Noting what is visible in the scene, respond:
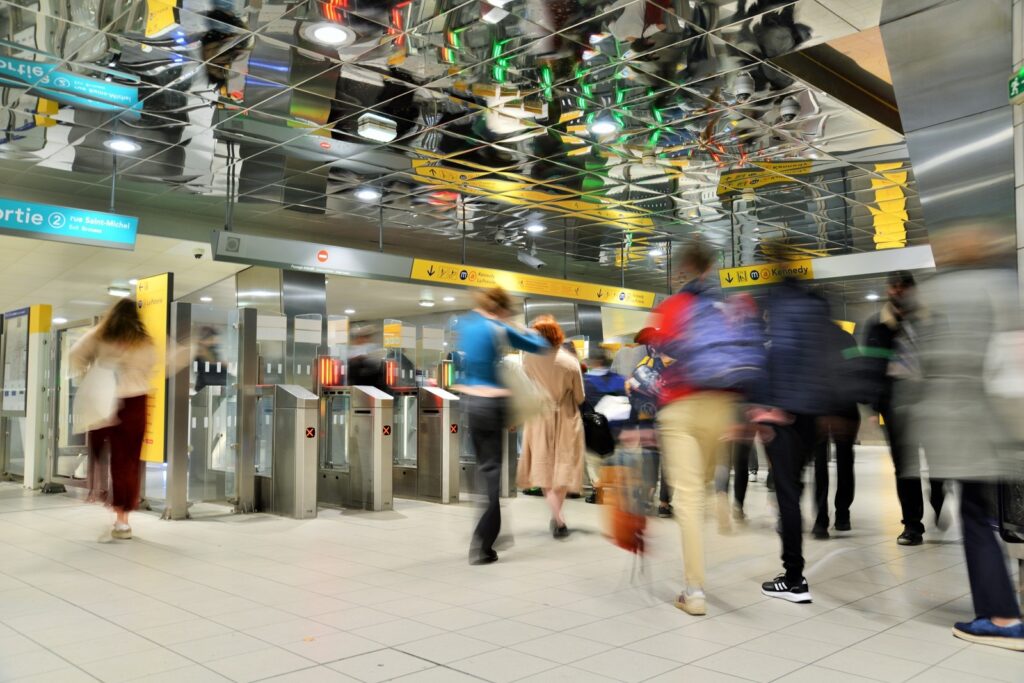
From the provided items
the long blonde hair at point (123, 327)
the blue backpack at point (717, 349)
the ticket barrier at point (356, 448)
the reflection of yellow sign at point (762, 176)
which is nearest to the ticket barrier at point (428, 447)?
the ticket barrier at point (356, 448)

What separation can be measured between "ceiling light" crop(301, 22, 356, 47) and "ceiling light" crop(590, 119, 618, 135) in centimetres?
285

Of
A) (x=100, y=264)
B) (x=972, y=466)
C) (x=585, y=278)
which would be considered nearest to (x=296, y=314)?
(x=100, y=264)

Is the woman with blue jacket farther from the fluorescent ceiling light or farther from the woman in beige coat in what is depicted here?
the fluorescent ceiling light

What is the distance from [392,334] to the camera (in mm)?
11820

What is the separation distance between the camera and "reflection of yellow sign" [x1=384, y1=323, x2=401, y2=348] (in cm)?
1176

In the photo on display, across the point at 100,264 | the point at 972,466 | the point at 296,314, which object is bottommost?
the point at 972,466

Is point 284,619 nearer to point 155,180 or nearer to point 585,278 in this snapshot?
point 155,180

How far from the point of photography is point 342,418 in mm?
8297

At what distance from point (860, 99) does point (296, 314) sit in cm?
839

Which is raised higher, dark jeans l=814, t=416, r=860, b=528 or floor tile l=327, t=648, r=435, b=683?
dark jeans l=814, t=416, r=860, b=528

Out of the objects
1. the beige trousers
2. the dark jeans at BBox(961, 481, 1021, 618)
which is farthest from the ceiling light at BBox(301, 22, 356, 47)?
the dark jeans at BBox(961, 481, 1021, 618)

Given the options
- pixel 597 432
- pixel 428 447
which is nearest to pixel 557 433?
pixel 597 432

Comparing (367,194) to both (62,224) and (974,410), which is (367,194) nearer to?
(62,224)

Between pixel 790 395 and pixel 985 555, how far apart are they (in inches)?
39.9
